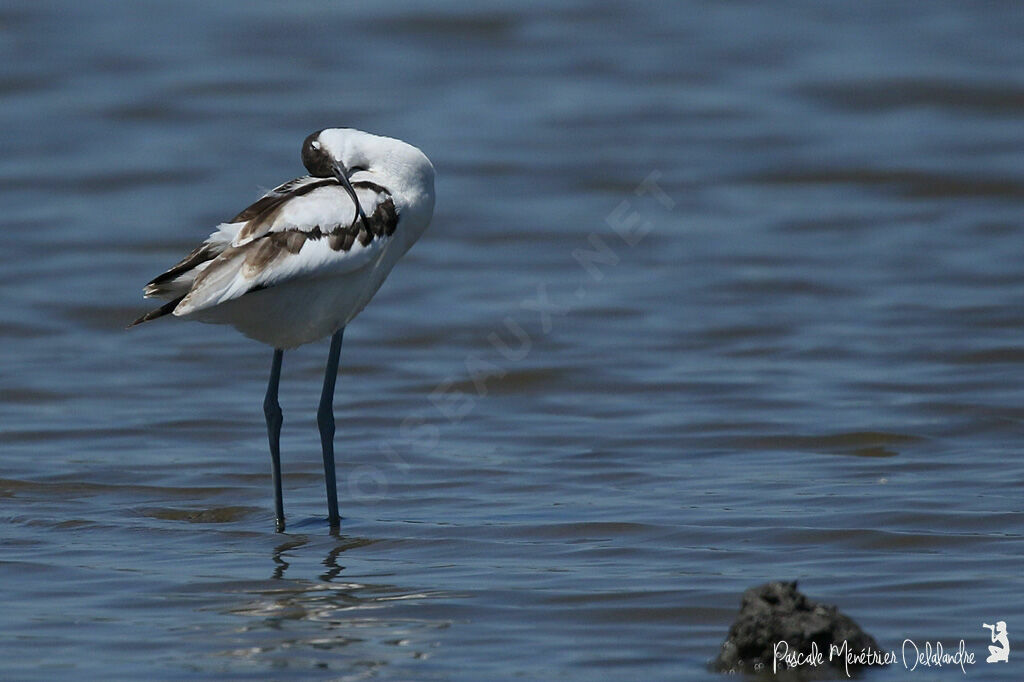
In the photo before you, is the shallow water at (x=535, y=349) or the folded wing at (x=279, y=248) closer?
the shallow water at (x=535, y=349)

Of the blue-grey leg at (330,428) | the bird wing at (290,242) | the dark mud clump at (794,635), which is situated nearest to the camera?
the dark mud clump at (794,635)

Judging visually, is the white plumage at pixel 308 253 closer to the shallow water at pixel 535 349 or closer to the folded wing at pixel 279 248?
the folded wing at pixel 279 248

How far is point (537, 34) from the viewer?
1916cm

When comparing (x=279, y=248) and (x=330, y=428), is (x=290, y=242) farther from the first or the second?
Answer: (x=330, y=428)

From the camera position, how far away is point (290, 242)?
21.1 feet

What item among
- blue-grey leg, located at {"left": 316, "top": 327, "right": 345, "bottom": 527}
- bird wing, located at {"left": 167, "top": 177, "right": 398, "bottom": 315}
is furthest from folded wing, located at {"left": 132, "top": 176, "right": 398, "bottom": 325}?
blue-grey leg, located at {"left": 316, "top": 327, "right": 345, "bottom": 527}

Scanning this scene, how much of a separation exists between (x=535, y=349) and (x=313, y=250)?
167 inches

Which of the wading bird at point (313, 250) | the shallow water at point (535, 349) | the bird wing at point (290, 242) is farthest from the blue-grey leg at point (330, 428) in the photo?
the bird wing at point (290, 242)

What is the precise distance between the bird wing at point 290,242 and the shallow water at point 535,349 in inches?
38.7

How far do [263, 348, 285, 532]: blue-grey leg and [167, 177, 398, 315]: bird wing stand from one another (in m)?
0.65

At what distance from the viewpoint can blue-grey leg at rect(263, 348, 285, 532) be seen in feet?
22.4

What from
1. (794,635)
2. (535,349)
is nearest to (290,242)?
(794,635)

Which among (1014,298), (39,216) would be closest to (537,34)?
(39,216)

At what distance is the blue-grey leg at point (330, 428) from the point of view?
22.3ft
